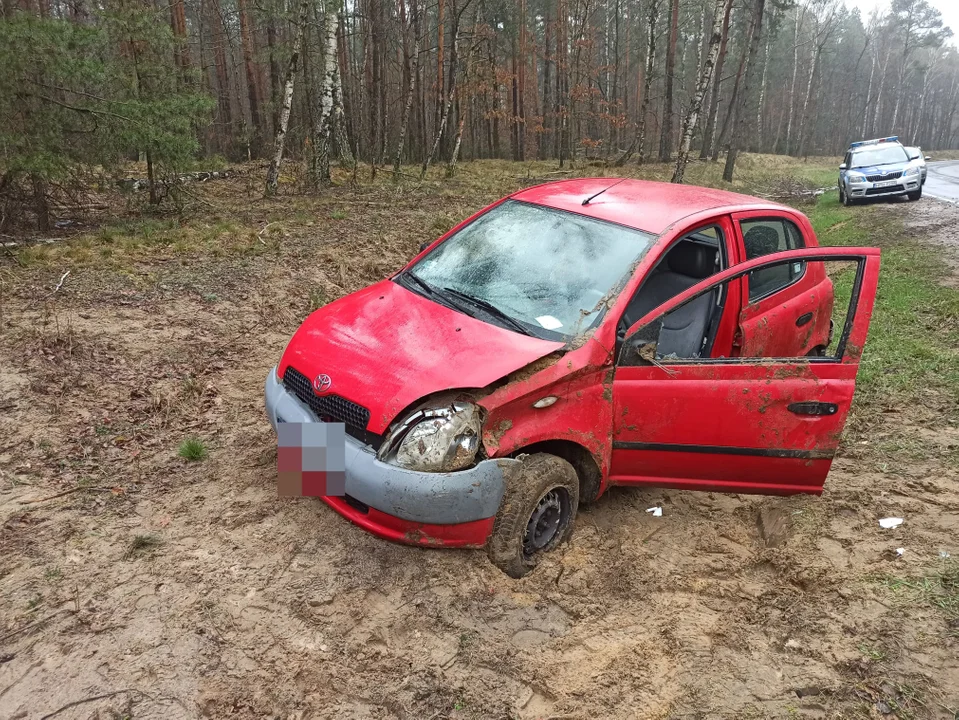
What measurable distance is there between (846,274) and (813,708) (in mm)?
8042

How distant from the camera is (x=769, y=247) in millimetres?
4418

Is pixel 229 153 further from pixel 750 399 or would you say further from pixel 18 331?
pixel 750 399

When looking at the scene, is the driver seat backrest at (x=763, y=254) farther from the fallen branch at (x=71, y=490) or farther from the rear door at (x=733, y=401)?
the fallen branch at (x=71, y=490)

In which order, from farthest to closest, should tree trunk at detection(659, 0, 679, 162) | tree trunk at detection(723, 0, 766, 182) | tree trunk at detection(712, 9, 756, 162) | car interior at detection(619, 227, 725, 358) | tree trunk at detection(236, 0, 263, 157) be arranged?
1. tree trunk at detection(712, 9, 756, 162)
2. tree trunk at detection(659, 0, 679, 162)
3. tree trunk at detection(723, 0, 766, 182)
4. tree trunk at detection(236, 0, 263, 157)
5. car interior at detection(619, 227, 725, 358)

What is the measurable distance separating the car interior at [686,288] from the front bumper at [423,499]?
5.13 ft

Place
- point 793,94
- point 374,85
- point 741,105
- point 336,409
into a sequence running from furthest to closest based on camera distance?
point 793,94 → point 741,105 → point 374,85 → point 336,409

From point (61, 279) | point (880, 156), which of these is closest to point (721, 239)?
point (61, 279)

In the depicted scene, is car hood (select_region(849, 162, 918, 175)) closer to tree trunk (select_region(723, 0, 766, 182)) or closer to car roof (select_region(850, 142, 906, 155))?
car roof (select_region(850, 142, 906, 155))

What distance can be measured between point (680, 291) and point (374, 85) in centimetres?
2009

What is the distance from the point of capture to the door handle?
11.1 feet

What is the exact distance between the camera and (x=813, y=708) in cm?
248

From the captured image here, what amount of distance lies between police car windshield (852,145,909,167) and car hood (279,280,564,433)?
17.2 metres

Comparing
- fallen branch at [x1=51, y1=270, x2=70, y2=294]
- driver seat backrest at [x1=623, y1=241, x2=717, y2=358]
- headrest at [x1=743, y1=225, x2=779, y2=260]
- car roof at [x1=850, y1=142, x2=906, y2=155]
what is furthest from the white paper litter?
car roof at [x1=850, y1=142, x2=906, y2=155]

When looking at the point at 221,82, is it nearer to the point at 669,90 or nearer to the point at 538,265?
the point at 669,90
